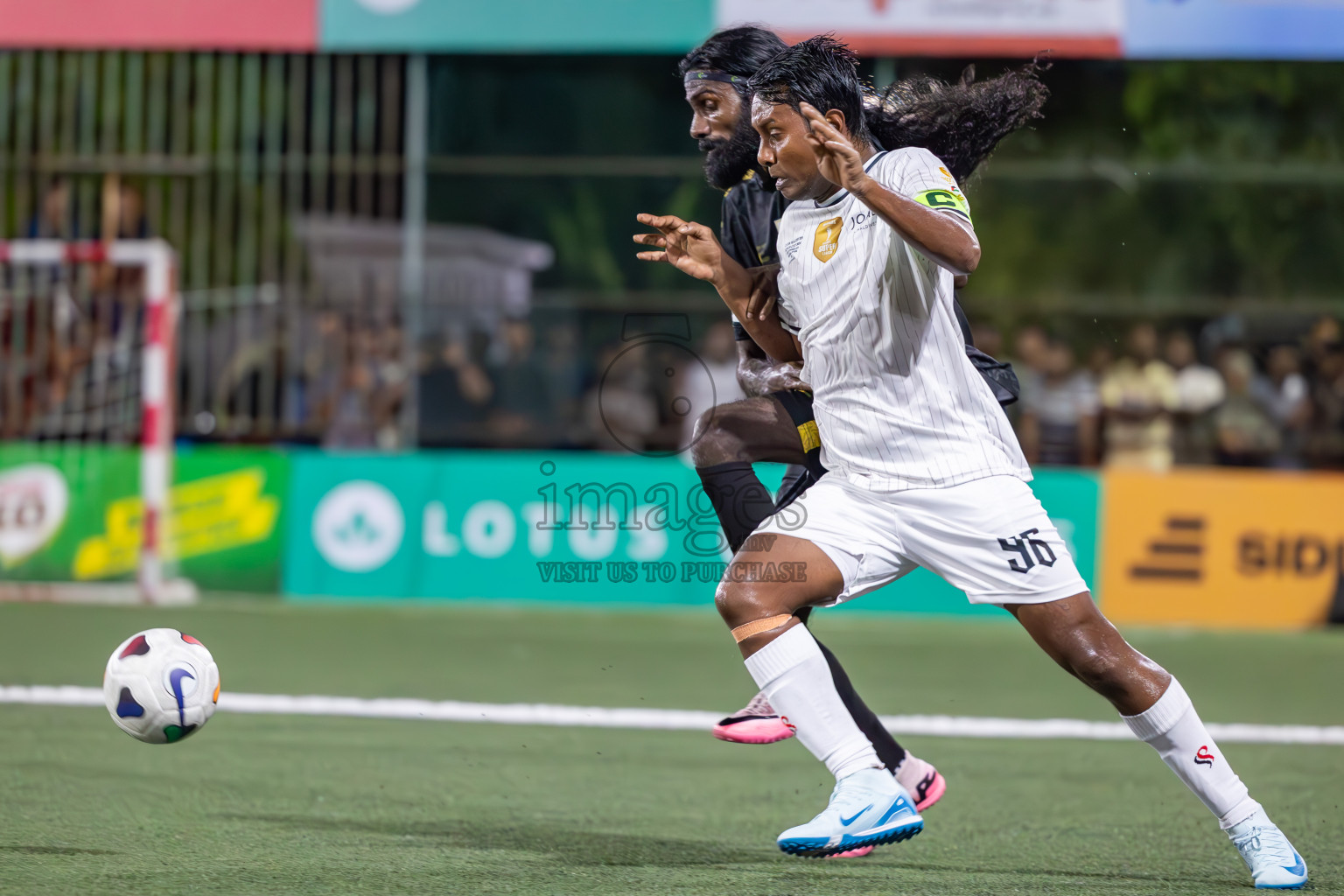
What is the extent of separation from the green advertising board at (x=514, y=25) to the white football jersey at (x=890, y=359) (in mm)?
8789

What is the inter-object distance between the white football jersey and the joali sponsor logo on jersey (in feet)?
29.3

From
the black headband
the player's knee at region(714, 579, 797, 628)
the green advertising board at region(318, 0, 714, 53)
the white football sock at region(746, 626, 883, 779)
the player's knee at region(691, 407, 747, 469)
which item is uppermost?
the green advertising board at region(318, 0, 714, 53)

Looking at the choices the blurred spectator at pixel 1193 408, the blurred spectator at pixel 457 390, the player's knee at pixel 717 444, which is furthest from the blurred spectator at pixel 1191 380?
the player's knee at pixel 717 444

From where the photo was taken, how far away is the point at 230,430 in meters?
12.9

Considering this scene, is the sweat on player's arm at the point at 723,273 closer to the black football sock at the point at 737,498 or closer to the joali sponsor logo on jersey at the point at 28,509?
the black football sock at the point at 737,498

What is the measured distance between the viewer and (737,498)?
508 cm

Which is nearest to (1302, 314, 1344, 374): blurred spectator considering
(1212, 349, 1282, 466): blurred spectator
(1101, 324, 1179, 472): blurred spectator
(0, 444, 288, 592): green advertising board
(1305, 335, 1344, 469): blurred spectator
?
(1305, 335, 1344, 469): blurred spectator

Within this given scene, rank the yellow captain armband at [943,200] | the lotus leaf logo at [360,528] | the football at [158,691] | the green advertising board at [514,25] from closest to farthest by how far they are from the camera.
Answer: the yellow captain armband at [943,200]
the football at [158,691]
the lotus leaf logo at [360,528]
the green advertising board at [514,25]

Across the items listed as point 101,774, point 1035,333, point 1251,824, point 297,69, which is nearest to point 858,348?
point 1251,824

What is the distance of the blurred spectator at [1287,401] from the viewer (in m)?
12.7

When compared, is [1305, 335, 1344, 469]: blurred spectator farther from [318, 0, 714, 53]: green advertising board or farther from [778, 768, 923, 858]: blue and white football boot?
[778, 768, 923, 858]: blue and white football boot

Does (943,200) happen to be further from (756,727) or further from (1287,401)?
(1287,401)

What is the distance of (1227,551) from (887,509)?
7969 millimetres

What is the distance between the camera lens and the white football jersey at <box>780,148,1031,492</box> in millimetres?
4352
